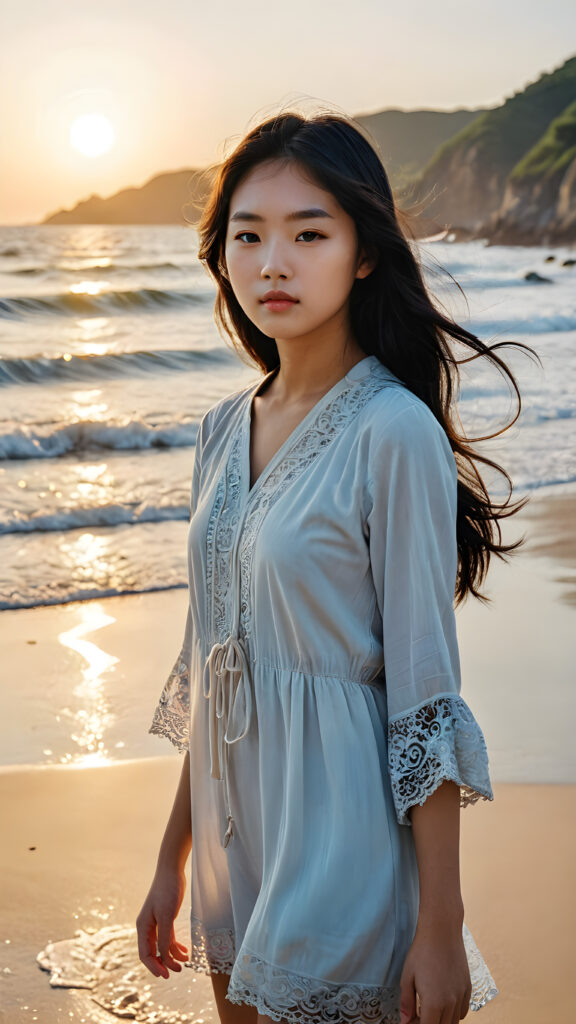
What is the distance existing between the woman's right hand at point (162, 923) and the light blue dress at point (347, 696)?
0.31 meters

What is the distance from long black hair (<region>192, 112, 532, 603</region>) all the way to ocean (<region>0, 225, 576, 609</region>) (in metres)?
0.10

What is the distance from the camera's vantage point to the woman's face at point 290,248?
152 centimetres

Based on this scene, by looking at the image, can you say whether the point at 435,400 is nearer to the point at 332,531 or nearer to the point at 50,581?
the point at 332,531

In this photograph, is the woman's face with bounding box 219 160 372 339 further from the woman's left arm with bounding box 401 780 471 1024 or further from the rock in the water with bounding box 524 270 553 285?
the rock in the water with bounding box 524 270 553 285

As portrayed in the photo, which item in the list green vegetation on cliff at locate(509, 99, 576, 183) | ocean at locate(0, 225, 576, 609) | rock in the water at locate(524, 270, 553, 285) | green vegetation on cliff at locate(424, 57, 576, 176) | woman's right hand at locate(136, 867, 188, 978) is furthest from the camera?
green vegetation on cliff at locate(424, 57, 576, 176)

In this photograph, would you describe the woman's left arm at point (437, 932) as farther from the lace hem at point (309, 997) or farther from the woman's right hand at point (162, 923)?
the woman's right hand at point (162, 923)

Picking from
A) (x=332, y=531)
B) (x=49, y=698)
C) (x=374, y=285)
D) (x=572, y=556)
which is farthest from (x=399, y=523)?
(x=572, y=556)

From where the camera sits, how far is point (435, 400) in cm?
161

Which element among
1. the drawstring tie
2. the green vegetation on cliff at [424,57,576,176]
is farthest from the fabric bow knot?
the green vegetation on cliff at [424,57,576,176]

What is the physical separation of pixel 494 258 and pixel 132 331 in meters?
19.1

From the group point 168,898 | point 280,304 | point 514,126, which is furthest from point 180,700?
point 514,126

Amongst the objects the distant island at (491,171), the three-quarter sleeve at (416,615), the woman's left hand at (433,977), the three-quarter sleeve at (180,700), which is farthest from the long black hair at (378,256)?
the distant island at (491,171)

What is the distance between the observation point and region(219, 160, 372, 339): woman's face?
1.52m

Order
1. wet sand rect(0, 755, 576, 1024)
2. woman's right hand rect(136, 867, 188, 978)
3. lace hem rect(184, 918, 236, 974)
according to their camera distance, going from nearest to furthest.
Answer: lace hem rect(184, 918, 236, 974) < woman's right hand rect(136, 867, 188, 978) < wet sand rect(0, 755, 576, 1024)
